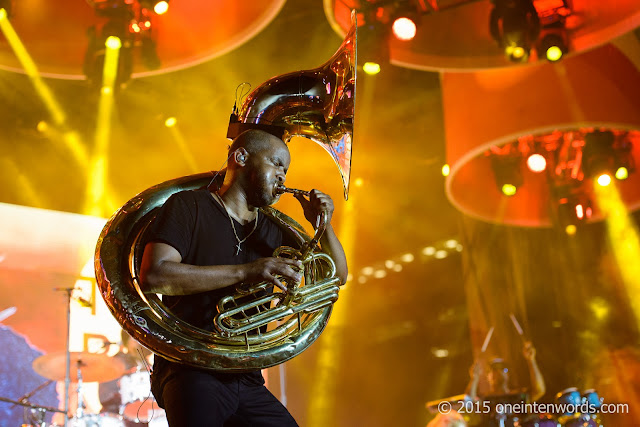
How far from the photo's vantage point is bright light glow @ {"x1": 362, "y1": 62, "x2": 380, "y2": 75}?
5581mm

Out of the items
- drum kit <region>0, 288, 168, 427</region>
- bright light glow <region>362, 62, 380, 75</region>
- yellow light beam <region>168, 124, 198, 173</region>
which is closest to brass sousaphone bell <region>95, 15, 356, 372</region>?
drum kit <region>0, 288, 168, 427</region>

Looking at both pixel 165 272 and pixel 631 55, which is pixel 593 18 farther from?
pixel 165 272

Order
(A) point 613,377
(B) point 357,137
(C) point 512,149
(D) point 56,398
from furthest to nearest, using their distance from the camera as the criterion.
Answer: (B) point 357,137, (A) point 613,377, (C) point 512,149, (D) point 56,398

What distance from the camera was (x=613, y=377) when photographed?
5.92 meters

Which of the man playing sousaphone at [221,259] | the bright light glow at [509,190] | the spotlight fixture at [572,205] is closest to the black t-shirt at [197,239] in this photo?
the man playing sousaphone at [221,259]

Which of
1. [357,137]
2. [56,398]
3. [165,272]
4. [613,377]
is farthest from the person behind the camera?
[357,137]

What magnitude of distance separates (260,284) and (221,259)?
0.62 ft

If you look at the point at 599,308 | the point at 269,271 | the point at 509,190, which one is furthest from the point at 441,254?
the point at 269,271

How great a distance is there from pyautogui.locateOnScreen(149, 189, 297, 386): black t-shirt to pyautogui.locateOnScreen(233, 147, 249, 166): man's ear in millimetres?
163

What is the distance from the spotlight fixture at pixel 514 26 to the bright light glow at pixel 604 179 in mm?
1457

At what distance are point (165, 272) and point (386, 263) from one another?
5238mm

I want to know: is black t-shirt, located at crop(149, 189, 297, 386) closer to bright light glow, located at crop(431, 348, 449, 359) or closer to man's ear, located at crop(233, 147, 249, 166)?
man's ear, located at crop(233, 147, 249, 166)

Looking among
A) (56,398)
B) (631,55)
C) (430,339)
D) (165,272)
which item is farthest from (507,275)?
(165,272)

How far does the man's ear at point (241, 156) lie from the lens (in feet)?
7.94
